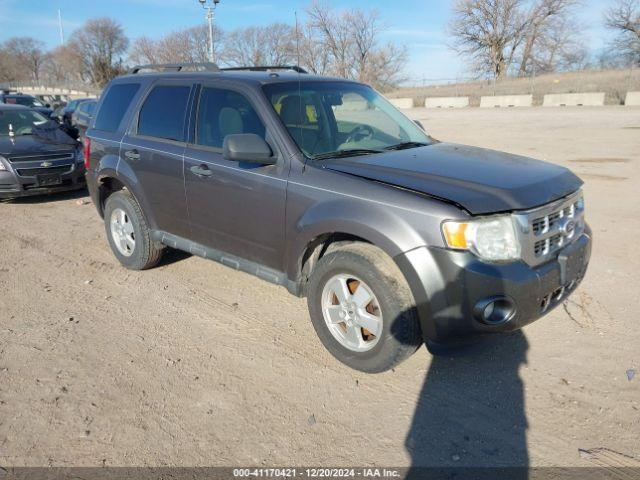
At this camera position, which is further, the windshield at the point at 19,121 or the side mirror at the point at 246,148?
the windshield at the point at 19,121

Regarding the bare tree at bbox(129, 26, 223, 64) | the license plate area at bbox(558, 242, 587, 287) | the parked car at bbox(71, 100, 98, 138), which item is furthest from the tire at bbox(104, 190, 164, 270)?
the bare tree at bbox(129, 26, 223, 64)

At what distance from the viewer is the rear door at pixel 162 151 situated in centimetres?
433

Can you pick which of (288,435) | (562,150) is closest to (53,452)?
(288,435)

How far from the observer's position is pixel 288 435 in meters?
2.79

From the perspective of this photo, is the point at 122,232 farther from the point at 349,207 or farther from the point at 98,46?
the point at 98,46

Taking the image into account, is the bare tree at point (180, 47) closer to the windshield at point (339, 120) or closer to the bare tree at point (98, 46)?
the bare tree at point (98, 46)

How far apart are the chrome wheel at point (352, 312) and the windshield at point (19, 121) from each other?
328 inches

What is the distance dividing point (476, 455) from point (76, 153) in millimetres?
8482

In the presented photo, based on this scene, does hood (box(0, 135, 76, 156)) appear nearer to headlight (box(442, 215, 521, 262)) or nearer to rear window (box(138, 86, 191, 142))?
rear window (box(138, 86, 191, 142))

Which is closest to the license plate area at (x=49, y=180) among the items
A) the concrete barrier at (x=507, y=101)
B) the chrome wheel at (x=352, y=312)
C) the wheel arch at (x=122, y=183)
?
the wheel arch at (x=122, y=183)

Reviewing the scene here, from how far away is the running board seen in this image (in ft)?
12.4

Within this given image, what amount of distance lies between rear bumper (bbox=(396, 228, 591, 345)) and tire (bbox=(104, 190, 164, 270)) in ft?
9.69

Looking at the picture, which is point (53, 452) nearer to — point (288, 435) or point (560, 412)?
point (288, 435)

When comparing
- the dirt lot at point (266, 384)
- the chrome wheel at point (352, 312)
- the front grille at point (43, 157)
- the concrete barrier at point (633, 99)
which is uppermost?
the concrete barrier at point (633, 99)
